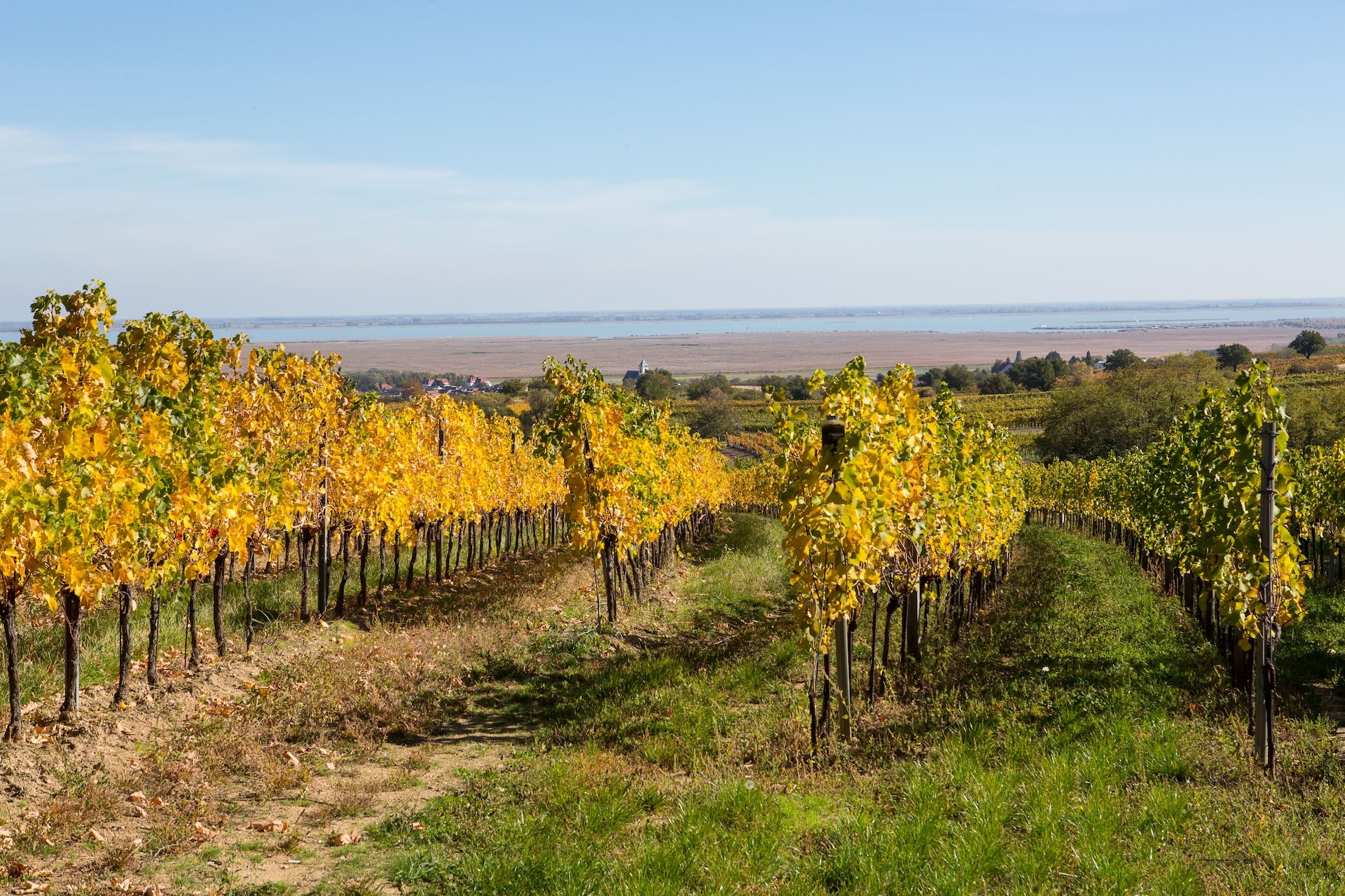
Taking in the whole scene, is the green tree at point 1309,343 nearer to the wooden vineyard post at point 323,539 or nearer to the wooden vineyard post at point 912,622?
the wooden vineyard post at point 912,622

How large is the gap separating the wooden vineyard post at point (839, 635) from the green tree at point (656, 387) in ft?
362

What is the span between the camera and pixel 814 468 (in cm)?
905

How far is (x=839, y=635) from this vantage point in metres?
9.87

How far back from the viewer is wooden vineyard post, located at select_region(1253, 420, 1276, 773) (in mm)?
8453

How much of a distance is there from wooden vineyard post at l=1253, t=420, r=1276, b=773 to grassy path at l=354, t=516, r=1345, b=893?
29cm

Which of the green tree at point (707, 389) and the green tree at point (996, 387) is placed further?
the green tree at point (996, 387)

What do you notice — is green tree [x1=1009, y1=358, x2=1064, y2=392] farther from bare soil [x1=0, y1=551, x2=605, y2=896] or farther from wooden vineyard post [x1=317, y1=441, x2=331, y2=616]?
bare soil [x1=0, y1=551, x2=605, y2=896]

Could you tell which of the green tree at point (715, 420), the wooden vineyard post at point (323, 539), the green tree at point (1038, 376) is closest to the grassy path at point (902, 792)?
the wooden vineyard post at point (323, 539)

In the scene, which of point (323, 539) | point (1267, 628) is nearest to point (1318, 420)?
point (1267, 628)

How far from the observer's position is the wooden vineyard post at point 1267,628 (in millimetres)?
8453

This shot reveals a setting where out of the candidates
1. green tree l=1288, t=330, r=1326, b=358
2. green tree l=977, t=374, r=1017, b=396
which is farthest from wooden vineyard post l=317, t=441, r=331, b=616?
green tree l=1288, t=330, r=1326, b=358

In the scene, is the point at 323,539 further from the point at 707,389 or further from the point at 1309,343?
the point at 1309,343

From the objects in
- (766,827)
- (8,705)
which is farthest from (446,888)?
(8,705)

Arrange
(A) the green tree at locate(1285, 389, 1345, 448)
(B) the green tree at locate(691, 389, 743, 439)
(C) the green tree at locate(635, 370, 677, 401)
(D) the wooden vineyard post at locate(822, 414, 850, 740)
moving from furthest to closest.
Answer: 1. (C) the green tree at locate(635, 370, 677, 401)
2. (B) the green tree at locate(691, 389, 743, 439)
3. (A) the green tree at locate(1285, 389, 1345, 448)
4. (D) the wooden vineyard post at locate(822, 414, 850, 740)
